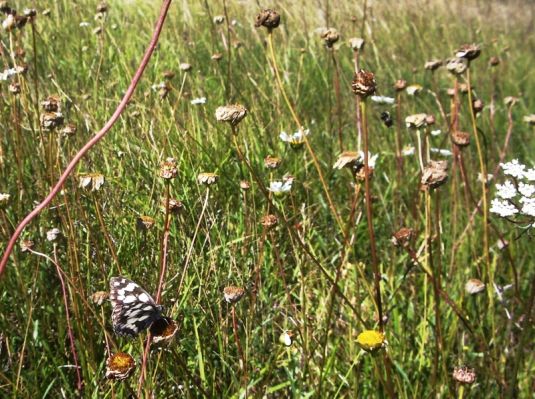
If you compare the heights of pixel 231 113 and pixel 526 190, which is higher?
pixel 231 113

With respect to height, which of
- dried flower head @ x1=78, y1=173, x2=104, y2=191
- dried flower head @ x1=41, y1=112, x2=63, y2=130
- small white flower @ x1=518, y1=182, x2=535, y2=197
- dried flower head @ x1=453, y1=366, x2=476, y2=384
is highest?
dried flower head @ x1=41, y1=112, x2=63, y2=130

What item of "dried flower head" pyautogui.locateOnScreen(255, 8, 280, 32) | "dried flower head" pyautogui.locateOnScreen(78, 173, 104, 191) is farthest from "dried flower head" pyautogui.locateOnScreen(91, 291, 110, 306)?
"dried flower head" pyautogui.locateOnScreen(255, 8, 280, 32)

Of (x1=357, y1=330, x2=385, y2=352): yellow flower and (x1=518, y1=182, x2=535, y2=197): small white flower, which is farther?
(x1=518, y1=182, x2=535, y2=197): small white flower

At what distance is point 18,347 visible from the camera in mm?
Result: 1156

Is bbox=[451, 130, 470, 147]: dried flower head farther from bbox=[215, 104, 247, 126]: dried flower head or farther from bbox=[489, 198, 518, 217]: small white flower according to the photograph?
bbox=[215, 104, 247, 126]: dried flower head

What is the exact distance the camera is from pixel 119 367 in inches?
29.1

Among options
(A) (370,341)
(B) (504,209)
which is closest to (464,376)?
(A) (370,341)

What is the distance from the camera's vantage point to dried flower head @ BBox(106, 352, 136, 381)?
732 mm

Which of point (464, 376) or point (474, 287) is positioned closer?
point (464, 376)

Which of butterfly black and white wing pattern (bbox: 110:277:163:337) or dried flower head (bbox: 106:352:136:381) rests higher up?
butterfly black and white wing pattern (bbox: 110:277:163:337)

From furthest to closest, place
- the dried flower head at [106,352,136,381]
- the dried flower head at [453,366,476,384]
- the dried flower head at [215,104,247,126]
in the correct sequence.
A: the dried flower head at [215,104,247,126] < the dried flower head at [453,366,476,384] < the dried flower head at [106,352,136,381]

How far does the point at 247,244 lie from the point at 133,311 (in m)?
0.47

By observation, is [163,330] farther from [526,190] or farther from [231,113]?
[526,190]

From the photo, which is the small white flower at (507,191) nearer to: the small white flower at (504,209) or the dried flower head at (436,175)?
the small white flower at (504,209)
